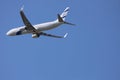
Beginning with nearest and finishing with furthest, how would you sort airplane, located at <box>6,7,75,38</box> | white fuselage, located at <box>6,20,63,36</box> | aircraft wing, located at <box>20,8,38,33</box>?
airplane, located at <box>6,7,75,38</box> < white fuselage, located at <box>6,20,63,36</box> < aircraft wing, located at <box>20,8,38,33</box>

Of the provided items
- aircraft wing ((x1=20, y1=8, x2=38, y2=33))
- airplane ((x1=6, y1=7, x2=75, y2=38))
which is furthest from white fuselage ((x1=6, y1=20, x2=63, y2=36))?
aircraft wing ((x1=20, y1=8, x2=38, y2=33))

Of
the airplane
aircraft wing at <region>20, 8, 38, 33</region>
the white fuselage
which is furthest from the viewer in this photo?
aircraft wing at <region>20, 8, 38, 33</region>

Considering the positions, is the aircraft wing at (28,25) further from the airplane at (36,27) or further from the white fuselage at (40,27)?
the white fuselage at (40,27)

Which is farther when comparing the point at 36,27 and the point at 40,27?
the point at 36,27

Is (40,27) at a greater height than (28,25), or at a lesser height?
lesser

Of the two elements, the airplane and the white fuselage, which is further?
the white fuselage

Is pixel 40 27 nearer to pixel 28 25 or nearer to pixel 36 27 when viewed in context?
pixel 36 27

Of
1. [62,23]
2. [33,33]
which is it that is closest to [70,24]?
[62,23]

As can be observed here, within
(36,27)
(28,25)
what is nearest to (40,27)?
(36,27)

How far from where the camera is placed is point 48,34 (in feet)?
449

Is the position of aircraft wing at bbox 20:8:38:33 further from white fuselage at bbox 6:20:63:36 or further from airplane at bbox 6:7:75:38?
white fuselage at bbox 6:20:63:36

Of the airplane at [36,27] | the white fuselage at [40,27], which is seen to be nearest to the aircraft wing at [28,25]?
the airplane at [36,27]

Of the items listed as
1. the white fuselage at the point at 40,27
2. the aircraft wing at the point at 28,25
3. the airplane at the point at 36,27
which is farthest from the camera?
the aircraft wing at the point at 28,25

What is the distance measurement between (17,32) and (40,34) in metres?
5.48
